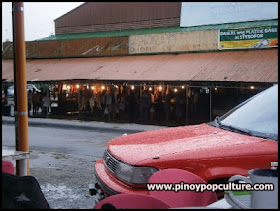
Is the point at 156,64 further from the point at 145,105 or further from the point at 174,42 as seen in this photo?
the point at 145,105

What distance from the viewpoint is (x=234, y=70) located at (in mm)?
16703

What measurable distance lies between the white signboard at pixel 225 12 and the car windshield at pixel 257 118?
50.0 feet

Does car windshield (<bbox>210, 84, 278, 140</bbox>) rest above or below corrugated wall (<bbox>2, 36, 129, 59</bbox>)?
below

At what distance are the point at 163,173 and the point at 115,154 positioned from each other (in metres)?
1.30

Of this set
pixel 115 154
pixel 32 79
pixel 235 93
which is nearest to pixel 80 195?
pixel 115 154

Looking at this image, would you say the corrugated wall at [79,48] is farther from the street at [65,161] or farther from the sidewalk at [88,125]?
the street at [65,161]

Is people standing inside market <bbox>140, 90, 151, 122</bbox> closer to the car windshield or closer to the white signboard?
the white signboard

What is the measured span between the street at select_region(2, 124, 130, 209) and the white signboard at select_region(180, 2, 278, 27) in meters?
9.19

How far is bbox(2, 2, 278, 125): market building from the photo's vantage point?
1717cm

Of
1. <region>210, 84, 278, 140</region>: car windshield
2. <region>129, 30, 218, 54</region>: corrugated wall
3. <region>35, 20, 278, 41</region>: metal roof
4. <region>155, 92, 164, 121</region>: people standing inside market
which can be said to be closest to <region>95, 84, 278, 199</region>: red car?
<region>210, 84, 278, 140</region>: car windshield

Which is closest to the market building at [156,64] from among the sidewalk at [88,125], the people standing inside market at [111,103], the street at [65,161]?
the people standing inside market at [111,103]

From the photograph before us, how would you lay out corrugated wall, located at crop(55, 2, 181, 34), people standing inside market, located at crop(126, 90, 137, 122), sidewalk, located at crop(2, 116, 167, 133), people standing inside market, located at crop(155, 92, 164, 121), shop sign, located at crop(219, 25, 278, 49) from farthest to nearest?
corrugated wall, located at crop(55, 2, 181, 34) < people standing inside market, located at crop(155, 92, 164, 121) < people standing inside market, located at crop(126, 90, 137, 122) < shop sign, located at crop(219, 25, 278, 49) < sidewalk, located at crop(2, 116, 167, 133)

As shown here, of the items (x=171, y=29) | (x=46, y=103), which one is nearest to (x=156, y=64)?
(x=171, y=29)

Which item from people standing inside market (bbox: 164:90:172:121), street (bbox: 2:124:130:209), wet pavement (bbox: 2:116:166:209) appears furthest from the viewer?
people standing inside market (bbox: 164:90:172:121)
